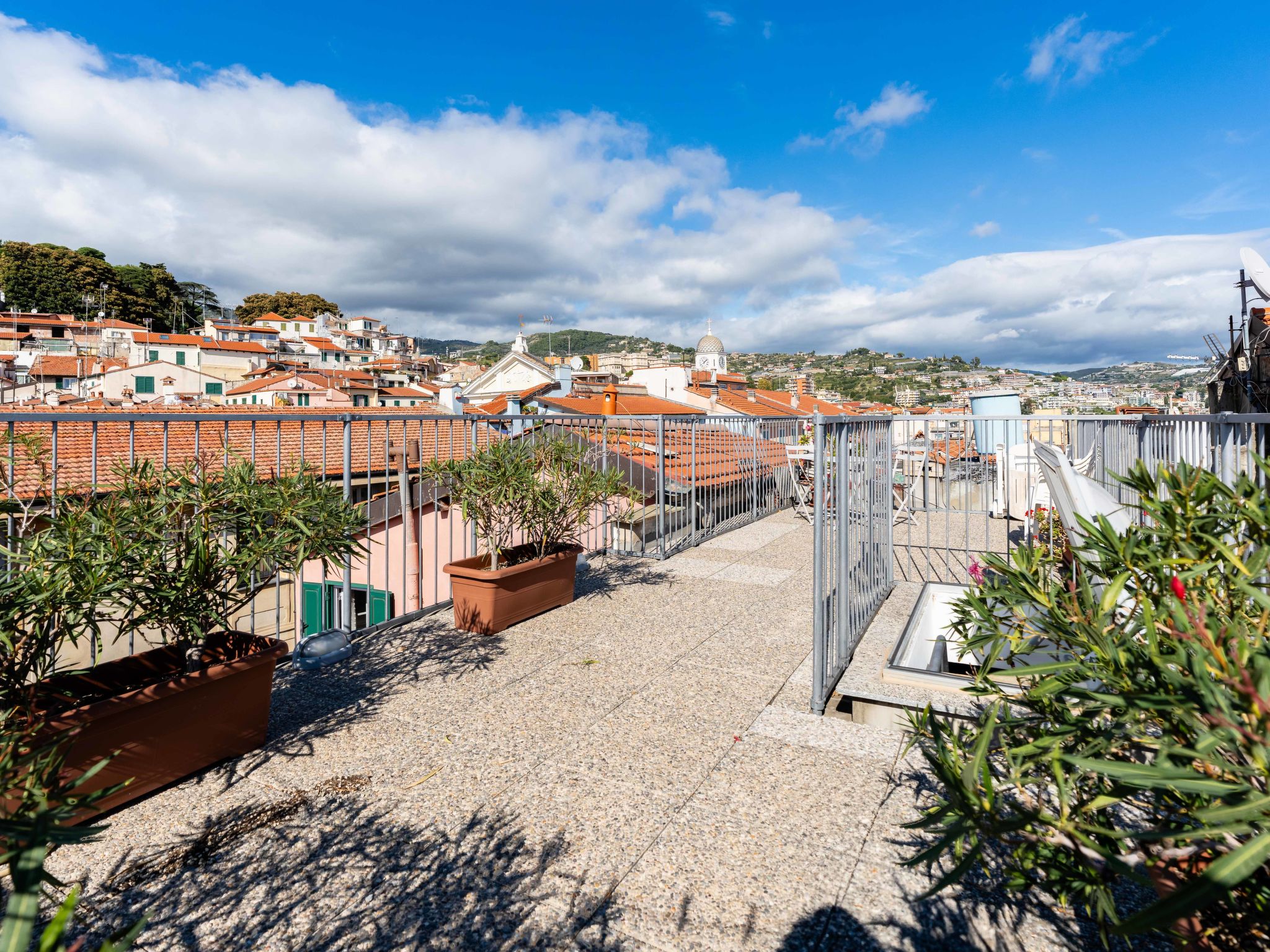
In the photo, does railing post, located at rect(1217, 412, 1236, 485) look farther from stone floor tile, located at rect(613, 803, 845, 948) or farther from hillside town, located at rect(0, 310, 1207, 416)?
hillside town, located at rect(0, 310, 1207, 416)

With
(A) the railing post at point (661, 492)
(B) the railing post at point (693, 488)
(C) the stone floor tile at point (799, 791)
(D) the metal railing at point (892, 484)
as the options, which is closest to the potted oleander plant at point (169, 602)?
(C) the stone floor tile at point (799, 791)

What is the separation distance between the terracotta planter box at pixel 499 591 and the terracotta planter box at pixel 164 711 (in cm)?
162

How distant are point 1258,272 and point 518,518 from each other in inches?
371

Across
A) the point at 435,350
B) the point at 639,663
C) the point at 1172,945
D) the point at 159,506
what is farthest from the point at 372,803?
the point at 435,350

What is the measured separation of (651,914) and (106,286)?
9151 cm

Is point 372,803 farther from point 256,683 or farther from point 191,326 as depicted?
point 191,326

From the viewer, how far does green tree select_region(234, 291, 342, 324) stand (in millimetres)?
99750

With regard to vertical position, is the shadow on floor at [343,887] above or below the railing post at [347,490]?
below

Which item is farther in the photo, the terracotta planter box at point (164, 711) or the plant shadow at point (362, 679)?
the plant shadow at point (362, 679)

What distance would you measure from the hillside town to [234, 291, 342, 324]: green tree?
200 cm

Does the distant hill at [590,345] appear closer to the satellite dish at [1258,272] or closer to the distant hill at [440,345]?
the distant hill at [440,345]

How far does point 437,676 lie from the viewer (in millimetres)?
3846

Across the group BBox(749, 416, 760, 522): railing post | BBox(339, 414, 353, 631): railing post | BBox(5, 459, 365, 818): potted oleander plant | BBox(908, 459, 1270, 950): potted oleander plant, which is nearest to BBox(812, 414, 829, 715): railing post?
BBox(908, 459, 1270, 950): potted oleander plant

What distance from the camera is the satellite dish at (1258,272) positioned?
8.16m
